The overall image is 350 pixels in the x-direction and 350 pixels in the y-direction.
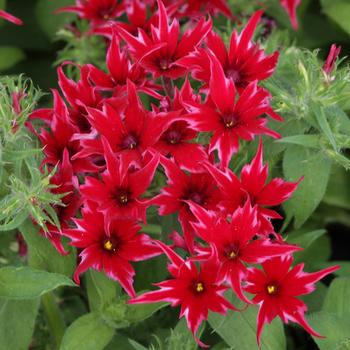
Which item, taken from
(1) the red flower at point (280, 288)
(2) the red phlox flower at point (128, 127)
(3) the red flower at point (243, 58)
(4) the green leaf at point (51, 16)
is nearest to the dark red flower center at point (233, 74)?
(3) the red flower at point (243, 58)

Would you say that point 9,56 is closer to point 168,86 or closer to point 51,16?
point 51,16

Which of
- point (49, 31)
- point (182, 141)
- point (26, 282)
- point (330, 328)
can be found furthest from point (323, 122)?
point (49, 31)

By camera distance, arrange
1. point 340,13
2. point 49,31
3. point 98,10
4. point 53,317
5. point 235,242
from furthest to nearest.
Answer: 1. point 49,31
2. point 340,13
3. point 98,10
4. point 53,317
5. point 235,242

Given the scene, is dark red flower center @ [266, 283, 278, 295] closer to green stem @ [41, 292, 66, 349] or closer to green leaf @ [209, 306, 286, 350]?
green leaf @ [209, 306, 286, 350]

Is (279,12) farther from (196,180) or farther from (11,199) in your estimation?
(11,199)

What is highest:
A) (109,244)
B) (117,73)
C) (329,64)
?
(329,64)

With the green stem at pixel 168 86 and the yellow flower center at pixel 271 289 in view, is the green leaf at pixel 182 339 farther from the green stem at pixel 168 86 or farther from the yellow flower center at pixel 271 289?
the green stem at pixel 168 86
